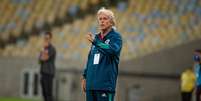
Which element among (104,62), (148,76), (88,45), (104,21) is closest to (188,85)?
(148,76)

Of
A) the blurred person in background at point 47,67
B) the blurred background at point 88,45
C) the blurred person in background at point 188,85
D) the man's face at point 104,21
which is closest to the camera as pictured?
the man's face at point 104,21

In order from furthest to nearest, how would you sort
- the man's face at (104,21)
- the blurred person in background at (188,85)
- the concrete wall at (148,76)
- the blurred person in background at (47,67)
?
the concrete wall at (148,76), the blurred person in background at (188,85), the blurred person in background at (47,67), the man's face at (104,21)

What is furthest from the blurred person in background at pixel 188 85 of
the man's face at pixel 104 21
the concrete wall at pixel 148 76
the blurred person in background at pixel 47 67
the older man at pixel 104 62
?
the man's face at pixel 104 21

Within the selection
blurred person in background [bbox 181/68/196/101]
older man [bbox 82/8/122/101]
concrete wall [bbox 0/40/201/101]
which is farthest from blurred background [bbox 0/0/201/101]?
older man [bbox 82/8/122/101]

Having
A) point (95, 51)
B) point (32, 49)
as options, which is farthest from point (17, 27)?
point (95, 51)

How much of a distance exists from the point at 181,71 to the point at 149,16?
1.88m

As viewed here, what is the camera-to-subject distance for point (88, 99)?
29.9 ft

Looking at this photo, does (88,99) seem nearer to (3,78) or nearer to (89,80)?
(89,80)

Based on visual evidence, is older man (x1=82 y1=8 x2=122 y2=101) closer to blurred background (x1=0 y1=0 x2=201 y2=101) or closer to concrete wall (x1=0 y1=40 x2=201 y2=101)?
blurred background (x1=0 y1=0 x2=201 y2=101)

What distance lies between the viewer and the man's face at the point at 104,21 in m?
8.95

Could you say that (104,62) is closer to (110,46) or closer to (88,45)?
(110,46)

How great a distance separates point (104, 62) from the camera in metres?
9.10

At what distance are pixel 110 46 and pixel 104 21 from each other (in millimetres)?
308

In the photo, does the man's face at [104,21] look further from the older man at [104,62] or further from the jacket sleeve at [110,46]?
the jacket sleeve at [110,46]
